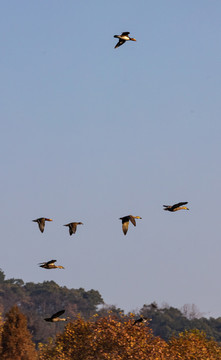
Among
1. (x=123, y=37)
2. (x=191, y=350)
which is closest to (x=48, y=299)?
(x=191, y=350)

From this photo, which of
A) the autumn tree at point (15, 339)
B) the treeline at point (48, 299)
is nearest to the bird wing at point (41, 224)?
the autumn tree at point (15, 339)

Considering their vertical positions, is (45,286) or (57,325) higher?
(45,286)

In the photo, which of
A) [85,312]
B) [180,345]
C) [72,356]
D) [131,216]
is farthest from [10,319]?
[85,312]

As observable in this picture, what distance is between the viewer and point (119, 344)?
140 feet

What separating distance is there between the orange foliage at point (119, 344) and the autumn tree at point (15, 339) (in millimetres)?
3385

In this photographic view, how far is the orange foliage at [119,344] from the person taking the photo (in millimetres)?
42562

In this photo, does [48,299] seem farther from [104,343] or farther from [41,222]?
[41,222]

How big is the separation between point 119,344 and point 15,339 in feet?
18.6

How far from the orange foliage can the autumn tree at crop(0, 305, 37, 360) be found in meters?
3.38

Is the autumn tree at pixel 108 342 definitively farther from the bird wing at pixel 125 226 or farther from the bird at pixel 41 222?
the bird at pixel 41 222

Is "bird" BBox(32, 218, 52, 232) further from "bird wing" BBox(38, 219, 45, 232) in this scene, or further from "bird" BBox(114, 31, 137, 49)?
"bird" BBox(114, 31, 137, 49)

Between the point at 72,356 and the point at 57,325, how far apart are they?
104 m

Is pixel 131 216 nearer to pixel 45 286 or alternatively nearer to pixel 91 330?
pixel 91 330

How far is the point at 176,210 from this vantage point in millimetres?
30266
